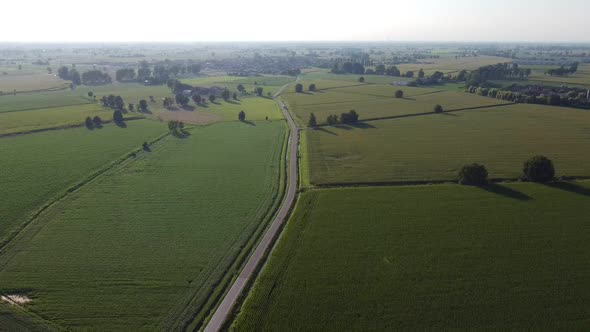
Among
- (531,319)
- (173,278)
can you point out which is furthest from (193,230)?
(531,319)

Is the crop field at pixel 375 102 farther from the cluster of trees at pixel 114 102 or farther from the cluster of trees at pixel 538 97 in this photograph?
the cluster of trees at pixel 114 102

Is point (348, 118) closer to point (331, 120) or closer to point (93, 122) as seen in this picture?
point (331, 120)

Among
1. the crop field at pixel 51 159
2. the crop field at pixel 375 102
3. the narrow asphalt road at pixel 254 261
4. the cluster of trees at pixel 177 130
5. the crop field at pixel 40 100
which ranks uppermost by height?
the crop field at pixel 375 102

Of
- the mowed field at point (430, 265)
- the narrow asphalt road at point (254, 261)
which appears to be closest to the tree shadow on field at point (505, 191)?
the mowed field at point (430, 265)

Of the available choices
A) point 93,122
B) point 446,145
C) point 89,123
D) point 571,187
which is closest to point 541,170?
point 571,187

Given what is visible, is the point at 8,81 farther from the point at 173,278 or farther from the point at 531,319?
the point at 531,319

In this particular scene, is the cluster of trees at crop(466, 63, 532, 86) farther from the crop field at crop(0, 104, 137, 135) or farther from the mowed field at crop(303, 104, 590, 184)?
the crop field at crop(0, 104, 137, 135)
